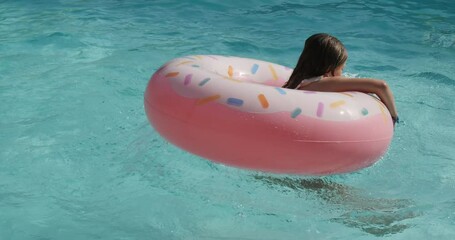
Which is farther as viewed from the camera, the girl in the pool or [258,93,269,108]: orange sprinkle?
the girl in the pool

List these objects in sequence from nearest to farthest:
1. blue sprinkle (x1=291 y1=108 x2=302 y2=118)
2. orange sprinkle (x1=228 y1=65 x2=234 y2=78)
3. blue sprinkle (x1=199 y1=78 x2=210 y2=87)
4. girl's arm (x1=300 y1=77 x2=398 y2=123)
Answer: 1. blue sprinkle (x1=291 y1=108 x2=302 y2=118)
2. blue sprinkle (x1=199 y1=78 x2=210 y2=87)
3. girl's arm (x1=300 y1=77 x2=398 y2=123)
4. orange sprinkle (x1=228 y1=65 x2=234 y2=78)

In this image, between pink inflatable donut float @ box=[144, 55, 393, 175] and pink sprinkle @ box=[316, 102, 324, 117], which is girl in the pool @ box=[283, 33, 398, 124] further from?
pink sprinkle @ box=[316, 102, 324, 117]

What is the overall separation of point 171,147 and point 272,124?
1.43 m

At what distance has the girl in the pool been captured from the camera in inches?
149

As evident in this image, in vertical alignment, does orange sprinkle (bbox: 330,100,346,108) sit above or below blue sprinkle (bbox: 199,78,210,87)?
below

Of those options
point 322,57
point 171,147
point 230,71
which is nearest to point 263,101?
point 322,57

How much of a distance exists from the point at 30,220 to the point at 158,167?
96cm

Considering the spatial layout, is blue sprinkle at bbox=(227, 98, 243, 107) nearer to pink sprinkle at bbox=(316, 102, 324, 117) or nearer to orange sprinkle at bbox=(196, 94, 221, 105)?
orange sprinkle at bbox=(196, 94, 221, 105)

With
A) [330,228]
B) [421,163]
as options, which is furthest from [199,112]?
[421,163]

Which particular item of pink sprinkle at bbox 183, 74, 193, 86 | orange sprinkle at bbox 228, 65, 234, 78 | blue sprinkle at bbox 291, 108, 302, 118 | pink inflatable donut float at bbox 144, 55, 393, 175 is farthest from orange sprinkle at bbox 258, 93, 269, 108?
orange sprinkle at bbox 228, 65, 234, 78

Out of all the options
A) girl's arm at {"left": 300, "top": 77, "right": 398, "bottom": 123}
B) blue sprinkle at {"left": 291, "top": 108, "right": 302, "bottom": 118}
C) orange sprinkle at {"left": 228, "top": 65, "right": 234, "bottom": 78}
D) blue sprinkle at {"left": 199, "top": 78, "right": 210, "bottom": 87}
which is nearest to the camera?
blue sprinkle at {"left": 291, "top": 108, "right": 302, "bottom": 118}

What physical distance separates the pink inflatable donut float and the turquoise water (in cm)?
43

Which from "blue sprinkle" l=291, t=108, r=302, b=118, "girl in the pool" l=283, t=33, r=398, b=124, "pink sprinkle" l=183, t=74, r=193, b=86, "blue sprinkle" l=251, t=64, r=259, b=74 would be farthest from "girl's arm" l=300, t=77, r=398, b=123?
"pink sprinkle" l=183, t=74, r=193, b=86

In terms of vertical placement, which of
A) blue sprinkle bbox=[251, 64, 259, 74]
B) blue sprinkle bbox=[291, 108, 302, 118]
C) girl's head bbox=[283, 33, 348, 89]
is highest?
girl's head bbox=[283, 33, 348, 89]
